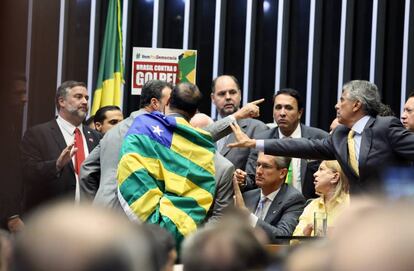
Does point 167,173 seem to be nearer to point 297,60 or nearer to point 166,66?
point 166,66

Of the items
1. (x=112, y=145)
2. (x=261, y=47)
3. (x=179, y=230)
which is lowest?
(x=179, y=230)

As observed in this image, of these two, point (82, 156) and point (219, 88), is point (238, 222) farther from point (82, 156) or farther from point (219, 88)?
point (219, 88)

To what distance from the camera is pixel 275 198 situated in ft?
17.6

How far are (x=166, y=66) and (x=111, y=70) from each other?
1.21 m

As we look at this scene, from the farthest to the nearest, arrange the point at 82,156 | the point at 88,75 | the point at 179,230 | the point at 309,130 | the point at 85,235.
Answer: the point at 88,75, the point at 309,130, the point at 82,156, the point at 179,230, the point at 85,235

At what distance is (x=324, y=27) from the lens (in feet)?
32.8

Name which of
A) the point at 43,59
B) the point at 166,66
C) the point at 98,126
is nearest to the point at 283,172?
the point at 43,59

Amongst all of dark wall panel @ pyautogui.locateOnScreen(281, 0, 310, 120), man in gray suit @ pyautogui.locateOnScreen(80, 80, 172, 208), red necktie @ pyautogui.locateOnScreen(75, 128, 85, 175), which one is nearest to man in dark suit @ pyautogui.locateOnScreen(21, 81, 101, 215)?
red necktie @ pyautogui.locateOnScreen(75, 128, 85, 175)

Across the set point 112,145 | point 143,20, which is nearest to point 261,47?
point 143,20

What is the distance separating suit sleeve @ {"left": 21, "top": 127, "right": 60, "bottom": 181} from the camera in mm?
5465

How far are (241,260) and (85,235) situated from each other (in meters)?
0.20

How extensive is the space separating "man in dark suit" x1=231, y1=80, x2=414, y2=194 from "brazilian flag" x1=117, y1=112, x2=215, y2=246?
0.53m

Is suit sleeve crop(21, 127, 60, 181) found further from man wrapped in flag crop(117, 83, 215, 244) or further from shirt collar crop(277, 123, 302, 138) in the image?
shirt collar crop(277, 123, 302, 138)

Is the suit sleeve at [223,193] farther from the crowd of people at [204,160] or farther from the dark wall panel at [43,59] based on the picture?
the dark wall panel at [43,59]
